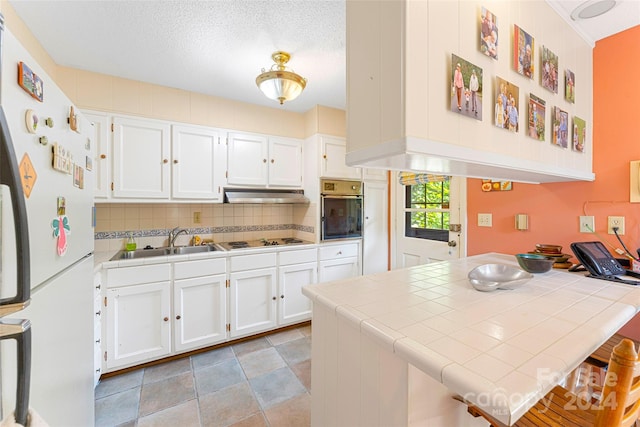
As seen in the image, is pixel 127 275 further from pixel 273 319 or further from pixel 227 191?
pixel 273 319

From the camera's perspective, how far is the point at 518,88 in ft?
3.97

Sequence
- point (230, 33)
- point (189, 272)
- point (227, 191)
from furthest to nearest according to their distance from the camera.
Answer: point (227, 191) < point (189, 272) < point (230, 33)

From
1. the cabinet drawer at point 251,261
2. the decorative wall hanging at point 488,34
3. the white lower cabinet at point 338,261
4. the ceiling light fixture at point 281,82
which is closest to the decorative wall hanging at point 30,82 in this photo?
the ceiling light fixture at point 281,82

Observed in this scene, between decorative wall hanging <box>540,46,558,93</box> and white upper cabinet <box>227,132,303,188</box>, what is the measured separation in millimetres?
2217

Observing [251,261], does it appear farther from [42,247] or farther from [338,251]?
[42,247]

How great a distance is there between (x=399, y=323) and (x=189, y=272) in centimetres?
197

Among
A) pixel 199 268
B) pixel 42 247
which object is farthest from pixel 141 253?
pixel 42 247

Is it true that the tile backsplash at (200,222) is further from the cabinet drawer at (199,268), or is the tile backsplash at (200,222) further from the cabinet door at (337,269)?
the cabinet drawer at (199,268)

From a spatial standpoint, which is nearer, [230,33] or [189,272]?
[230,33]

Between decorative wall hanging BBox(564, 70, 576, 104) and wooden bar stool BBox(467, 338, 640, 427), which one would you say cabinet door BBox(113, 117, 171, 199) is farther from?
decorative wall hanging BBox(564, 70, 576, 104)

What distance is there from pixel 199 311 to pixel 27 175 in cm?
194

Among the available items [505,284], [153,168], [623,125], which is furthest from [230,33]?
[623,125]

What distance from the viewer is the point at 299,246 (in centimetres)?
281

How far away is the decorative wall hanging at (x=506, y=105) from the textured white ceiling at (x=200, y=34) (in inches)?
26.9
